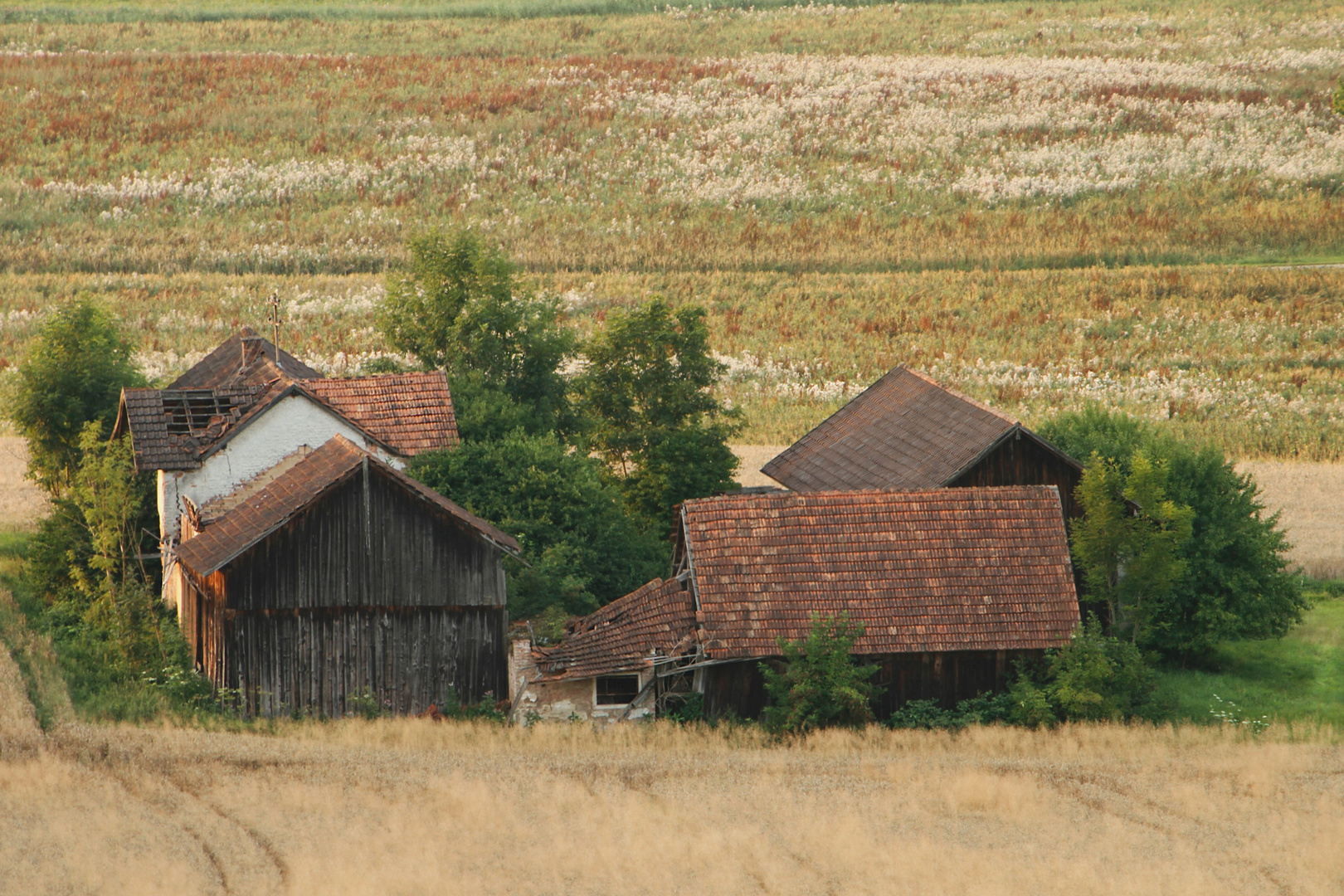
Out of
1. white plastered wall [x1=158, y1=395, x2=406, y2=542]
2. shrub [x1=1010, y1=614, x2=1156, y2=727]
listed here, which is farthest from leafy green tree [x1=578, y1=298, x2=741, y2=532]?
shrub [x1=1010, y1=614, x2=1156, y2=727]

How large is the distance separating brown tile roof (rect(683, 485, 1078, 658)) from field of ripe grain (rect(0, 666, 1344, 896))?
2.06 meters

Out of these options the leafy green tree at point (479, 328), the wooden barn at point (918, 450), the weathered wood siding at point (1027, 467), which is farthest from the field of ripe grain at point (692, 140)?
the weathered wood siding at point (1027, 467)

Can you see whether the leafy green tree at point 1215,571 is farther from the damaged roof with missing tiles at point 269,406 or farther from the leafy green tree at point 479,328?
the leafy green tree at point 479,328

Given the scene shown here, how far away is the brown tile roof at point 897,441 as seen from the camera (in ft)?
109

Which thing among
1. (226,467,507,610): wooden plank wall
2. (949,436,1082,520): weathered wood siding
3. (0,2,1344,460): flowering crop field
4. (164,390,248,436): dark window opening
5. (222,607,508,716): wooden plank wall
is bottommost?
(222,607,508,716): wooden plank wall

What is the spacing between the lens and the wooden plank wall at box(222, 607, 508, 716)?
28.1 metres

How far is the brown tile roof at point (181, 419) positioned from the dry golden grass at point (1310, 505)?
2270 cm

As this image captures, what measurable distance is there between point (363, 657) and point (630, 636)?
477 centimetres

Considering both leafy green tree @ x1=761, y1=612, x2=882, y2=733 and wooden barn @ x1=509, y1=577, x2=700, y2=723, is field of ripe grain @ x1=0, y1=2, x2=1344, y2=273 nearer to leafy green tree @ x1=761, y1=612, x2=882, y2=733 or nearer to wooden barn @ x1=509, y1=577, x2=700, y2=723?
wooden barn @ x1=509, y1=577, x2=700, y2=723

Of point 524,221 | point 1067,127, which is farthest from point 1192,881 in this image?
point 1067,127

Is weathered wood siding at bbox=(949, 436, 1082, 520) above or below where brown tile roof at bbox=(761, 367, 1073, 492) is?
below

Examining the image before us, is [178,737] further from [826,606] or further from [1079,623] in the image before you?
[1079,623]

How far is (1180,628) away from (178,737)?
62.5 feet

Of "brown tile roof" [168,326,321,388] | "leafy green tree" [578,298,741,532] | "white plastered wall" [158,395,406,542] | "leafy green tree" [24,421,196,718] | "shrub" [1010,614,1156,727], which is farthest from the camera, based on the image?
"leafy green tree" [578,298,741,532]
